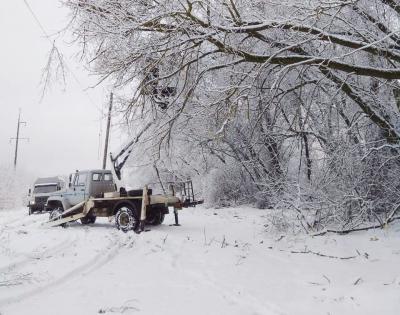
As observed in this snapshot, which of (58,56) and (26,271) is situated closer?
(26,271)

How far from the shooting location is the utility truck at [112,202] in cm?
1323

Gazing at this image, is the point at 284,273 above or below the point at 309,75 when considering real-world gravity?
below

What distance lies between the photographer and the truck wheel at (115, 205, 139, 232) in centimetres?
1315

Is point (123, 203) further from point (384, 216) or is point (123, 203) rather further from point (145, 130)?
point (384, 216)

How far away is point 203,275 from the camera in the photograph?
682 centimetres

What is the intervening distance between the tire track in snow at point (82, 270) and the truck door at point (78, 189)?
526 cm

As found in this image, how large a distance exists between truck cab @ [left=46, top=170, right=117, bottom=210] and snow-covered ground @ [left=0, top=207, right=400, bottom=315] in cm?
456

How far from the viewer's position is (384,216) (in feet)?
34.4

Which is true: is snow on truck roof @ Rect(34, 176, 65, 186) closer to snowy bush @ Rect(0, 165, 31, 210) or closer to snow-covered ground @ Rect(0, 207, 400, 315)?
snow-covered ground @ Rect(0, 207, 400, 315)

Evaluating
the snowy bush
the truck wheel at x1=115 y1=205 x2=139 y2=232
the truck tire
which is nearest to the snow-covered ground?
the truck wheel at x1=115 y1=205 x2=139 y2=232

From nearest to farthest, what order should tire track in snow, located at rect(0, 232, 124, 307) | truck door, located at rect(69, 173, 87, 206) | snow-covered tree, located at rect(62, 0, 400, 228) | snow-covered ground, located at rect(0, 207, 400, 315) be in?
snow-covered ground, located at rect(0, 207, 400, 315), tire track in snow, located at rect(0, 232, 124, 307), snow-covered tree, located at rect(62, 0, 400, 228), truck door, located at rect(69, 173, 87, 206)

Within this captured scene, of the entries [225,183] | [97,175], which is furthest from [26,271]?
[225,183]

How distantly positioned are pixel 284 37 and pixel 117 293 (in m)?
6.74

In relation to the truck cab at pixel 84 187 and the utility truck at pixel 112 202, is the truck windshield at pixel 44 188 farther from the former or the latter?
the truck cab at pixel 84 187
